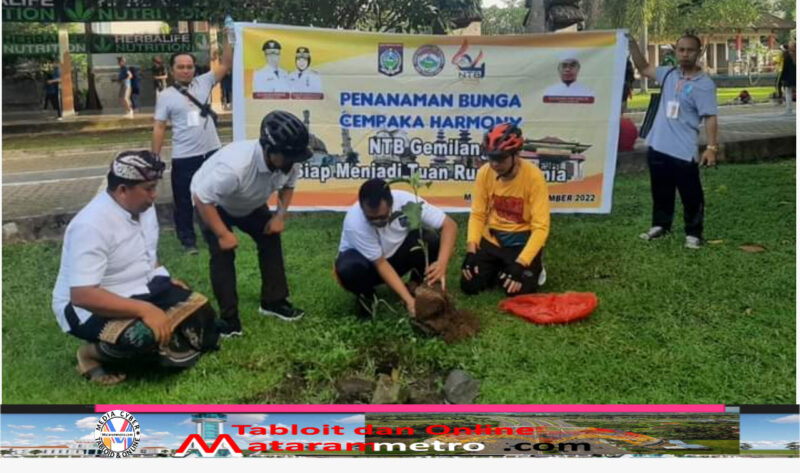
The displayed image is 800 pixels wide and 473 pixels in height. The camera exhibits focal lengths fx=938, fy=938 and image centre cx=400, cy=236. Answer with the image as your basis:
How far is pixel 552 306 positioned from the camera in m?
3.96

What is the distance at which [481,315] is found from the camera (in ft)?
13.0

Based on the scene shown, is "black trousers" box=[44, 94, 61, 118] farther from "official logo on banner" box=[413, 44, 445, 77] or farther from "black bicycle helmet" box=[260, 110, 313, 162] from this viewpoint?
"official logo on banner" box=[413, 44, 445, 77]

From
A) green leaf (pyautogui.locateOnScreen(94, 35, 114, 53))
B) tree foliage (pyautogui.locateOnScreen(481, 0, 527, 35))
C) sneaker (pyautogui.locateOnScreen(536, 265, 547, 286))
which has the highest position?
tree foliage (pyautogui.locateOnScreen(481, 0, 527, 35))

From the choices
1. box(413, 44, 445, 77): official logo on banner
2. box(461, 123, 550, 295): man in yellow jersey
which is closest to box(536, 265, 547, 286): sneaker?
box(461, 123, 550, 295): man in yellow jersey

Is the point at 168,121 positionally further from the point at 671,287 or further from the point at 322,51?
the point at 671,287

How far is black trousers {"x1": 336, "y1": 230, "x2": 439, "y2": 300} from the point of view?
3.92 metres

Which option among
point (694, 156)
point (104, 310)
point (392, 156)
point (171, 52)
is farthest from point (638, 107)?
point (104, 310)

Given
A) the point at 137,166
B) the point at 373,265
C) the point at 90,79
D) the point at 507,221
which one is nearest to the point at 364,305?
the point at 373,265

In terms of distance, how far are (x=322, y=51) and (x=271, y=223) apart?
28.8 inches

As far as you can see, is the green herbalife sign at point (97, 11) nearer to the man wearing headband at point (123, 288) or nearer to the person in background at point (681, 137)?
the man wearing headband at point (123, 288)

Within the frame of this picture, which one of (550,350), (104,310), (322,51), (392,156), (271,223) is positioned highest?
(322,51)

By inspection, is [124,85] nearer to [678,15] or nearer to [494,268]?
[494,268]

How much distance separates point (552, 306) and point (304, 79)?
140cm

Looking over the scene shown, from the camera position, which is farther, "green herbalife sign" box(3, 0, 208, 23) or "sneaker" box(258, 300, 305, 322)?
"sneaker" box(258, 300, 305, 322)
